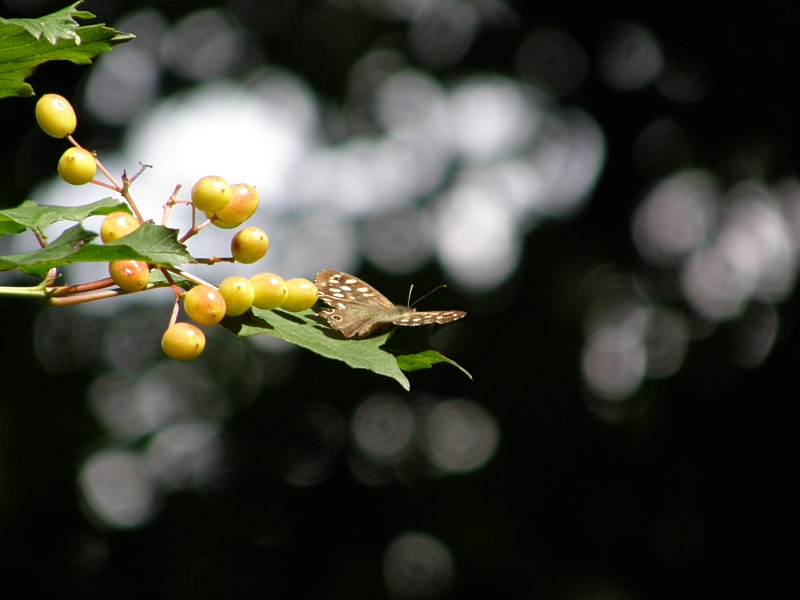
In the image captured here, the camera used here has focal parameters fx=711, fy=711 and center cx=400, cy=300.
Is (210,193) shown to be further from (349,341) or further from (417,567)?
(417,567)

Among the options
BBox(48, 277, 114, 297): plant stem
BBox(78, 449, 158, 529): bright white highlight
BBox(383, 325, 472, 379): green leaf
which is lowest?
BBox(78, 449, 158, 529): bright white highlight

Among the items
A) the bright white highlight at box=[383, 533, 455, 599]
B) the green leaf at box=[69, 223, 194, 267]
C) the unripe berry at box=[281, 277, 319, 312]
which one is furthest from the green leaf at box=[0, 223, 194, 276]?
the bright white highlight at box=[383, 533, 455, 599]

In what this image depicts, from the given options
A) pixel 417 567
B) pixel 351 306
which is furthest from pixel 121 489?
pixel 351 306

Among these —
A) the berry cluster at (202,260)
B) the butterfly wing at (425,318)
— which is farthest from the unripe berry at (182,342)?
the butterfly wing at (425,318)

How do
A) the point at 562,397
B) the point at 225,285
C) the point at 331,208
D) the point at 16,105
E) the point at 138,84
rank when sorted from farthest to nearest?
the point at 331,208 < the point at 562,397 < the point at 138,84 < the point at 16,105 < the point at 225,285

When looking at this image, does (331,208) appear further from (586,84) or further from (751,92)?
(751,92)

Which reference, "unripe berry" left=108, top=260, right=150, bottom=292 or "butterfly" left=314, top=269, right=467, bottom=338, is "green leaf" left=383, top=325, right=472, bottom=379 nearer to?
"butterfly" left=314, top=269, right=467, bottom=338

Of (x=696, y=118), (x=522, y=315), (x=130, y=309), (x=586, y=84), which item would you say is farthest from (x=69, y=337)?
(x=696, y=118)
